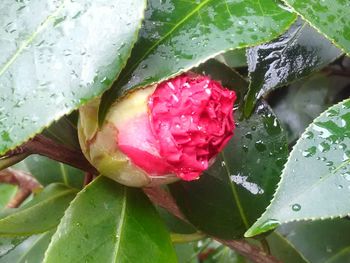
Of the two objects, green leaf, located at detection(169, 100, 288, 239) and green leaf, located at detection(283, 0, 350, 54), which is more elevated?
green leaf, located at detection(283, 0, 350, 54)

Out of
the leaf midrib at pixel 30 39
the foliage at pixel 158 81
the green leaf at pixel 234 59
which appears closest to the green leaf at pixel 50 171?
the foliage at pixel 158 81

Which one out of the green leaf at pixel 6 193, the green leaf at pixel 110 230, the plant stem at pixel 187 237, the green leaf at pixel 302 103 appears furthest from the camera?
the green leaf at pixel 6 193

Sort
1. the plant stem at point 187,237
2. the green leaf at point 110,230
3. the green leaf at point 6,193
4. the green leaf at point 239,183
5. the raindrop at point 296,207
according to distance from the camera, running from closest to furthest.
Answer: the raindrop at point 296,207 < the green leaf at point 110,230 < the green leaf at point 239,183 < the plant stem at point 187,237 < the green leaf at point 6,193

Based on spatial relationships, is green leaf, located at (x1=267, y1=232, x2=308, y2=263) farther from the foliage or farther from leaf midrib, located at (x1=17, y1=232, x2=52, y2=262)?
leaf midrib, located at (x1=17, y1=232, x2=52, y2=262)

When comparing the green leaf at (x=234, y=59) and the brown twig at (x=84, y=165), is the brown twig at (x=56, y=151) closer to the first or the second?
the brown twig at (x=84, y=165)

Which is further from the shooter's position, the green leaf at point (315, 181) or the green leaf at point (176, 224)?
the green leaf at point (176, 224)

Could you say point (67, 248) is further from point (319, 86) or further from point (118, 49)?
point (319, 86)

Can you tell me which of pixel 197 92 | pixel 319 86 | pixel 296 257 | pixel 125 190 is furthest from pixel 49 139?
pixel 319 86

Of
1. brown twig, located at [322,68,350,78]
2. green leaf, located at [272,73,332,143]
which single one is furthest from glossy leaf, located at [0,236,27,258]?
brown twig, located at [322,68,350,78]
